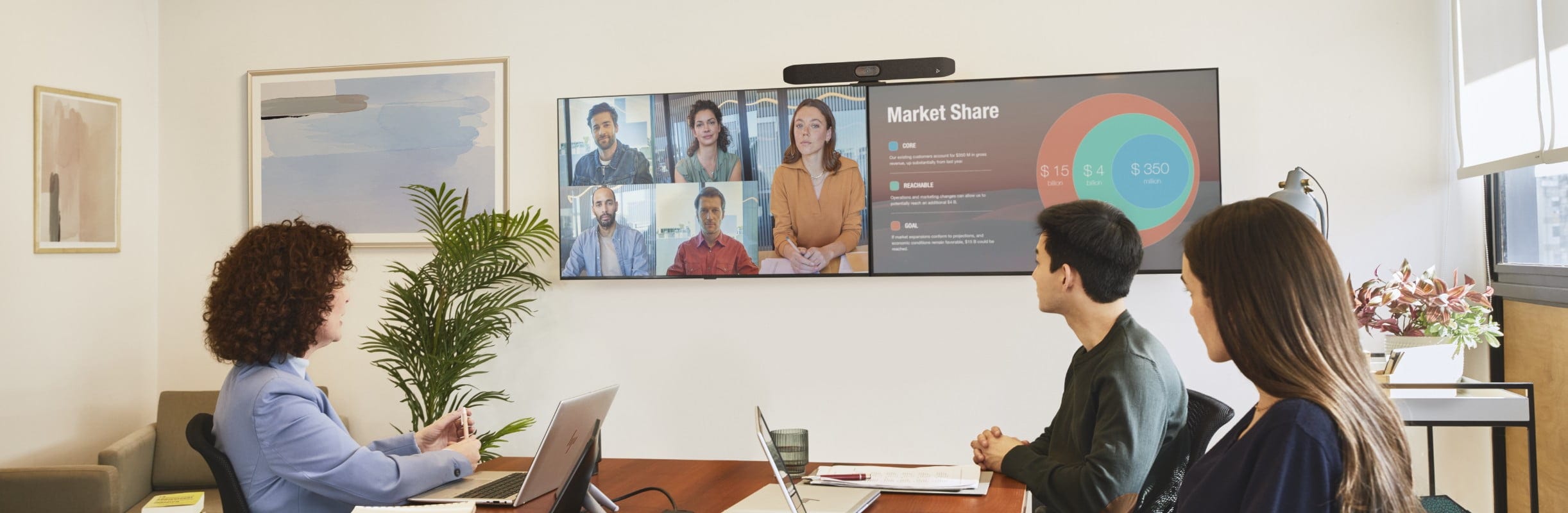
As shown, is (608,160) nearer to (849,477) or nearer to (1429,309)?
(849,477)

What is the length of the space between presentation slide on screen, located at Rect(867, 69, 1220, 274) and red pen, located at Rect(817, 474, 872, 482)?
1.72 meters

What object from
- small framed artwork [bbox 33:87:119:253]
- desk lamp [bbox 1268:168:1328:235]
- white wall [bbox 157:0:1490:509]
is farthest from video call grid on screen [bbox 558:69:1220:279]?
small framed artwork [bbox 33:87:119:253]

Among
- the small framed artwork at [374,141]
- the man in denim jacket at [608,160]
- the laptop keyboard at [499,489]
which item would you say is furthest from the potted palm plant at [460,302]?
the laptop keyboard at [499,489]

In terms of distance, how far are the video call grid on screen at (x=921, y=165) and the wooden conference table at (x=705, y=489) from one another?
150 centimetres

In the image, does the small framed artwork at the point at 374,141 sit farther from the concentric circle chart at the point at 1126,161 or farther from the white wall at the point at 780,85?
the concentric circle chart at the point at 1126,161

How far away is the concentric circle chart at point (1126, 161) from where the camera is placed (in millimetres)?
3781

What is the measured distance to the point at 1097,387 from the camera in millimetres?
2176

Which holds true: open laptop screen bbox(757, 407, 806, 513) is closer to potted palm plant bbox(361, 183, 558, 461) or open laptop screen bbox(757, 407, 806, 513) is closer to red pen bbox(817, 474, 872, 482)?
red pen bbox(817, 474, 872, 482)

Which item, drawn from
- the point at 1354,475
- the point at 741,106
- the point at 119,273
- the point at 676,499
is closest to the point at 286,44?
the point at 119,273

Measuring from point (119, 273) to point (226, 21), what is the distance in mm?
1210

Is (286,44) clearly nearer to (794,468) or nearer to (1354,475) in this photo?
(794,468)

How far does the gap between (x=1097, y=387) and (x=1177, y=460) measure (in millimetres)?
242

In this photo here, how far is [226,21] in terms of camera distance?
4.62 metres

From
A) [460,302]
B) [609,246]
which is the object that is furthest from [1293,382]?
[460,302]
